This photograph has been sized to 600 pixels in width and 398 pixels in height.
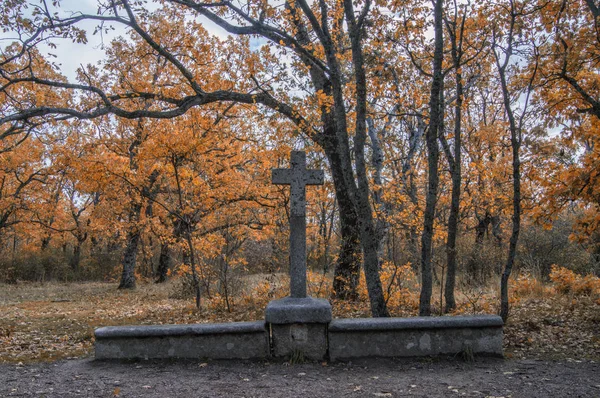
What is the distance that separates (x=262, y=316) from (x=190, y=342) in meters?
2.63

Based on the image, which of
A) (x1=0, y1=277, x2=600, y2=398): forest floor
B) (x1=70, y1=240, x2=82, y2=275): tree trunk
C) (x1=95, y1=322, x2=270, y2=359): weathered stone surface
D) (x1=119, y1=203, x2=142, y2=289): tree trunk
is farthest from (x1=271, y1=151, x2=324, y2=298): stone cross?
(x1=70, y1=240, x2=82, y2=275): tree trunk

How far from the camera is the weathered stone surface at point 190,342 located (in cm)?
495

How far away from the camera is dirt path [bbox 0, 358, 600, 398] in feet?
12.9

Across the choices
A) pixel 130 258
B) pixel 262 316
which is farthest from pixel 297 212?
pixel 130 258

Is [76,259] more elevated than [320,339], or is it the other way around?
[76,259]

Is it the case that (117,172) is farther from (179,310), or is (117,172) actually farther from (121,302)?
(121,302)

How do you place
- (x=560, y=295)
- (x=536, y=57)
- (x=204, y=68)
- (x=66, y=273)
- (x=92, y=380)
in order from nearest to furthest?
1. (x=92, y=380)
2. (x=536, y=57)
3. (x=560, y=295)
4. (x=204, y=68)
5. (x=66, y=273)

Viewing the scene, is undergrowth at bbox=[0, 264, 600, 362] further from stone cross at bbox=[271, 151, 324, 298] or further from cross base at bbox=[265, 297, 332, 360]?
cross base at bbox=[265, 297, 332, 360]

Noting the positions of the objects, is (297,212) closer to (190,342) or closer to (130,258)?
(190,342)

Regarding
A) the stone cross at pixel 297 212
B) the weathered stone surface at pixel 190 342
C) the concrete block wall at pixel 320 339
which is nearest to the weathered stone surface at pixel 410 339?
the concrete block wall at pixel 320 339

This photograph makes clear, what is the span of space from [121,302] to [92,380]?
9162 mm

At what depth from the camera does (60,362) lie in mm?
5180

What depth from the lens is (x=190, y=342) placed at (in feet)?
16.3

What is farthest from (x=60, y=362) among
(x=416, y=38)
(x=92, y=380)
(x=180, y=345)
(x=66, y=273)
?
(x=66, y=273)
